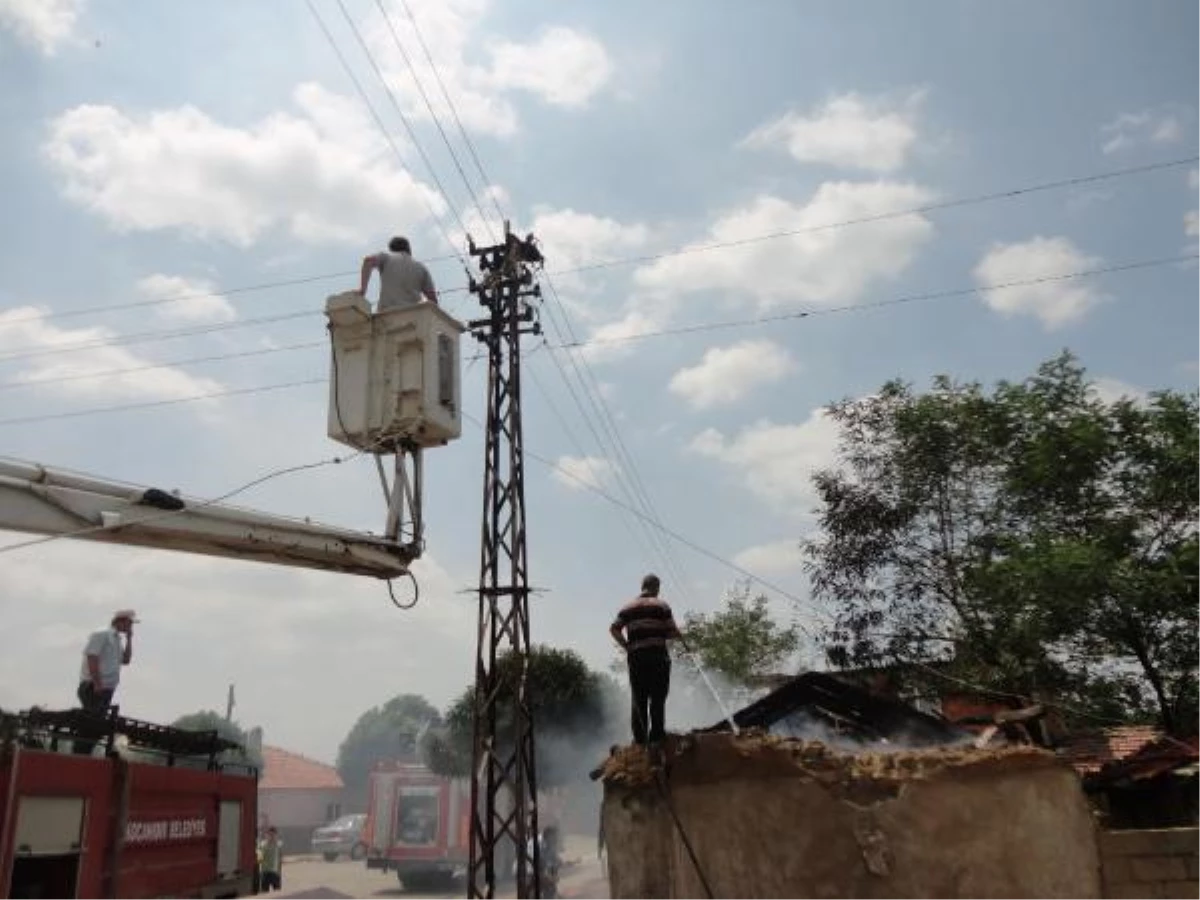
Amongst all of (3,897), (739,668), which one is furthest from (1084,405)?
(739,668)

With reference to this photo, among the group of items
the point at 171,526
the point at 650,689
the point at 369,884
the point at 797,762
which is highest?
the point at 171,526

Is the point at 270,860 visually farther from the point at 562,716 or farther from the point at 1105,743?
the point at 1105,743

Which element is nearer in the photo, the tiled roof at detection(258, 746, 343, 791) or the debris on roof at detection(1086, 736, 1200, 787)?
the debris on roof at detection(1086, 736, 1200, 787)

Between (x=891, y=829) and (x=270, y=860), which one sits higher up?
(x=891, y=829)

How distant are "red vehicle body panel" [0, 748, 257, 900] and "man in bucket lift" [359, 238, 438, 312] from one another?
4.63 meters

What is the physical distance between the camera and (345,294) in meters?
8.13

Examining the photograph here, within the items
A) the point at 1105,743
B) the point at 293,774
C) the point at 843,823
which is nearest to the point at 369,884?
the point at 1105,743

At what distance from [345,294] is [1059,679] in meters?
Answer: 13.1

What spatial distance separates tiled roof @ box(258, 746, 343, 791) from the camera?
6283cm

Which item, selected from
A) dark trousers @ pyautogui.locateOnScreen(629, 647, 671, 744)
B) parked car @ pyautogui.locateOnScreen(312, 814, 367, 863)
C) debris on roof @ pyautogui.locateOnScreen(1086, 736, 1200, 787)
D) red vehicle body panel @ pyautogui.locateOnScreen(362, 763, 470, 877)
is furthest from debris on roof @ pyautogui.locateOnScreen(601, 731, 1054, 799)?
parked car @ pyautogui.locateOnScreen(312, 814, 367, 863)

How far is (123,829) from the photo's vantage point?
750cm

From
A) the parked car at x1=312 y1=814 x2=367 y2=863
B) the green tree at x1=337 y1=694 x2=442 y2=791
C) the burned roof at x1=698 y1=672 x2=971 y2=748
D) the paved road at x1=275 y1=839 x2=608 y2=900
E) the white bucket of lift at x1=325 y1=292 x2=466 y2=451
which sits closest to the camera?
the white bucket of lift at x1=325 y1=292 x2=466 y2=451

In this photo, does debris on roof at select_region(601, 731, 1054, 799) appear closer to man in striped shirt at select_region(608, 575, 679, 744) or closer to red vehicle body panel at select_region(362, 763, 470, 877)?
man in striped shirt at select_region(608, 575, 679, 744)

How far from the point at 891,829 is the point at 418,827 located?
22.6m
